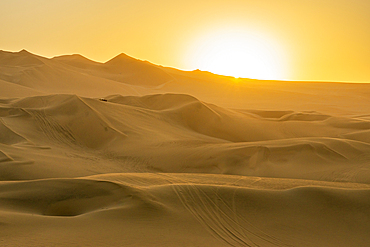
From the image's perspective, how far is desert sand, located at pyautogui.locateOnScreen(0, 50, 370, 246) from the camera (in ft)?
10.6

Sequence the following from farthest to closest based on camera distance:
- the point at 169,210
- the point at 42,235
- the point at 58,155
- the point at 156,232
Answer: the point at 58,155 < the point at 169,210 < the point at 156,232 < the point at 42,235

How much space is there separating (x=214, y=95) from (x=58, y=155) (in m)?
29.1

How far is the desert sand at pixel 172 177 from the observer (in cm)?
324

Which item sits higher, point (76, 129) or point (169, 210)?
point (76, 129)

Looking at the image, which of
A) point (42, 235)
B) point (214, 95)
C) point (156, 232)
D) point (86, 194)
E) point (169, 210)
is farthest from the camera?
point (214, 95)

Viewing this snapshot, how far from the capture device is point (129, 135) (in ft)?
30.6

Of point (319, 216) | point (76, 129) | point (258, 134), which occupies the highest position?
point (258, 134)

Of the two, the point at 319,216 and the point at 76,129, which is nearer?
the point at 319,216

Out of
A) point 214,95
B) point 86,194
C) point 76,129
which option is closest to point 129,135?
point 76,129

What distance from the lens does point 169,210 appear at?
3648 mm

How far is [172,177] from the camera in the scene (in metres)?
5.35

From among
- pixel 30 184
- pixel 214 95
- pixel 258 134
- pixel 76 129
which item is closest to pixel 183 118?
pixel 258 134

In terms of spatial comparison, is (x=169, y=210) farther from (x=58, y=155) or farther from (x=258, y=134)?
(x=258, y=134)

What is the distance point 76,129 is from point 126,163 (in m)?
2.84
